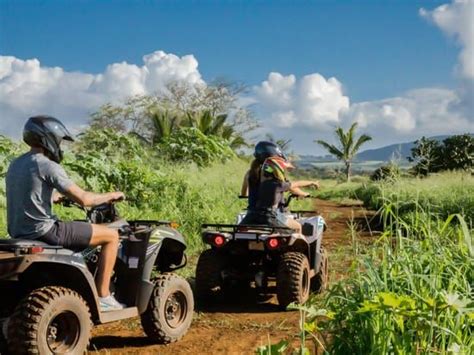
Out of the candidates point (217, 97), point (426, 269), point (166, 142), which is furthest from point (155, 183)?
point (217, 97)

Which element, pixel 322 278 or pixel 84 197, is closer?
pixel 84 197

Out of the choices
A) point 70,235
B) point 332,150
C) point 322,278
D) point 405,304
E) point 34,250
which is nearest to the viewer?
point 405,304

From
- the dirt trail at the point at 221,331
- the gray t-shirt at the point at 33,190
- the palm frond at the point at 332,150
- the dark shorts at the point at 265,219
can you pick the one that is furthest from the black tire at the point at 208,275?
the palm frond at the point at 332,150

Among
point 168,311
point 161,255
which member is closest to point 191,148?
point 161,255

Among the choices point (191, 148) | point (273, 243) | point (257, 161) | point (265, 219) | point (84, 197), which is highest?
point (191, 148)

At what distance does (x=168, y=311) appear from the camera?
581cm

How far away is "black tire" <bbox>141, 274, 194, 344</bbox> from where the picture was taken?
555 centimetres

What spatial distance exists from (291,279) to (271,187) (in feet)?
3.38

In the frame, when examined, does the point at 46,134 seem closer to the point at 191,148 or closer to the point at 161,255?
the point at 161,255

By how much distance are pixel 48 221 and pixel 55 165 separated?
1.29 feet

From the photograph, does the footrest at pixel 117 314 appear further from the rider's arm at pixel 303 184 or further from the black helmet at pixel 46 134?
the rider's arm at pixel 303 184

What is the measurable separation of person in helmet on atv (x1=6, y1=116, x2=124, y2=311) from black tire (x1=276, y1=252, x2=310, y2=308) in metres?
Result: 2.43

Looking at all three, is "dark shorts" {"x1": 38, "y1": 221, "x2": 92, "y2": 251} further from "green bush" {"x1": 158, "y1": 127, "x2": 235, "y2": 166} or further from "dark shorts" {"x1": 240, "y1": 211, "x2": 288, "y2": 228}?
"green bush" {"x1": 158, "y1": 127, "x2": 235, "y2": 166}

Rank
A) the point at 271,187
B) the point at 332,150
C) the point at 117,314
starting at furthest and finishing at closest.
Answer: the point at 332,150 → the point at 271,187 → the point at 117,314
